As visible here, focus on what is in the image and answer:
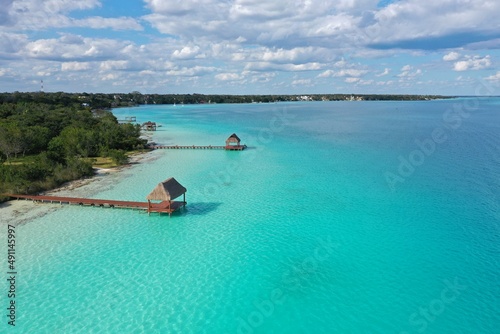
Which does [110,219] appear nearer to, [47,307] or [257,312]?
[47,307]

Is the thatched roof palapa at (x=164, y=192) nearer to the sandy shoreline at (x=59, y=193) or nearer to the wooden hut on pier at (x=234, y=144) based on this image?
the sandy shoreline at (x=59, y=193)

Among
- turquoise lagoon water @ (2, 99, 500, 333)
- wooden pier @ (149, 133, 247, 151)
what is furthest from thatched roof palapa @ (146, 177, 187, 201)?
wooden pier @ (149, 133, 247, 151)

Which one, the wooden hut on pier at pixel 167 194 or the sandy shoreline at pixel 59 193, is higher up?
the wooden hut on pier at pixel 167 194

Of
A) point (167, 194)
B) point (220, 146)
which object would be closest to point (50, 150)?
point (167, 194)

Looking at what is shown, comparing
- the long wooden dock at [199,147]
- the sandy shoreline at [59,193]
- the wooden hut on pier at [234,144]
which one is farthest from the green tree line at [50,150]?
the wooden hut on pier at [234,144]

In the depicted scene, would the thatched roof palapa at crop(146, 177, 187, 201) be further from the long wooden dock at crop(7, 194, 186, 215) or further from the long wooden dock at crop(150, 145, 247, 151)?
the long wooden dock at crop(150, 145, 247, 151)

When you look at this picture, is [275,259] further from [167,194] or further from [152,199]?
[152,199]
